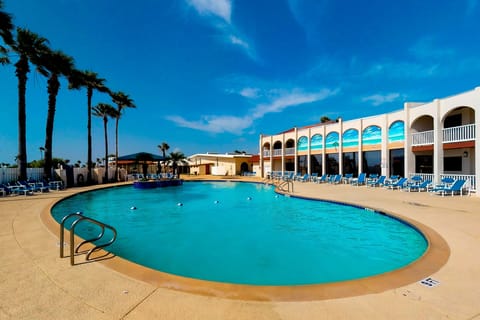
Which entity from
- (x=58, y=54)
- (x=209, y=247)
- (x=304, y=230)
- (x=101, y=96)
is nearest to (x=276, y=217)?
(x=304, y=230)

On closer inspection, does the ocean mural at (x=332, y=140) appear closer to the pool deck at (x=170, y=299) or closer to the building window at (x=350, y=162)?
the building window at (x=350, y=162)

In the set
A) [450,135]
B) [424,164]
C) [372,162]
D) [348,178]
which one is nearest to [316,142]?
[348,178]

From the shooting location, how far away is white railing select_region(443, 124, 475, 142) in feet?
42.2

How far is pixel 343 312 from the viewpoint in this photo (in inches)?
98.9

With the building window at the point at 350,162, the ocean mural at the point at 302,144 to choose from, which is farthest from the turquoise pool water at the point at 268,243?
the ocean mural at the point at 302,144

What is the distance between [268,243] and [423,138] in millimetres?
15829

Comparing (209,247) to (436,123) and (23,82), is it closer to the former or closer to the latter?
(436,123)

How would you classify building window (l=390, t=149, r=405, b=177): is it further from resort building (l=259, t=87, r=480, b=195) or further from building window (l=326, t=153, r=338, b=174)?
building window (l=326, t=153, r=338, b=174)

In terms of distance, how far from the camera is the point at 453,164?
15758mm

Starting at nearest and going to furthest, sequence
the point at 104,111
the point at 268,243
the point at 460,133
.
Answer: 1. the point at 268,243
2. the point at 460,133
3. the point at 104,111

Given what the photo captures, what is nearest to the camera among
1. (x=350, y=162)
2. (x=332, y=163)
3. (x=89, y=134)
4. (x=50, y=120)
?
(x=50, y=120)

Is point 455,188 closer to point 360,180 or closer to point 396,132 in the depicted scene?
point 396,132

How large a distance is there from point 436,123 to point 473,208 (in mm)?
7592

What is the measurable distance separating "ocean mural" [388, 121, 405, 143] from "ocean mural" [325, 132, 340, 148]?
5047mm
